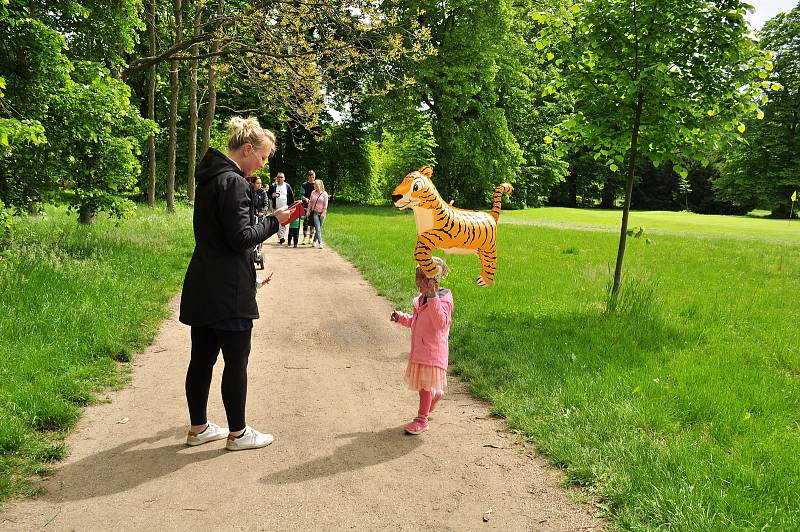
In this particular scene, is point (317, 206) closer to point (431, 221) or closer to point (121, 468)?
point (431, 221)

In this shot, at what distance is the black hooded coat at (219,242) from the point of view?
3.96 metres

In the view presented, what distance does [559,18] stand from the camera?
8227 millimetres

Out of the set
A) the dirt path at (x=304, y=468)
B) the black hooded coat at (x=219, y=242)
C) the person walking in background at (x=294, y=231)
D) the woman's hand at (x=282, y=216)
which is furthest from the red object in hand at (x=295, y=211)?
the person walking in background at (x=294, y=231)

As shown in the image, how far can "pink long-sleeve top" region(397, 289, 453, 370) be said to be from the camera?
4688mm

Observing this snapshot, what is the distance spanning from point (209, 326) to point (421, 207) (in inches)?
88.9

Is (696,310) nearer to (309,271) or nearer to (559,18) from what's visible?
(559,18)

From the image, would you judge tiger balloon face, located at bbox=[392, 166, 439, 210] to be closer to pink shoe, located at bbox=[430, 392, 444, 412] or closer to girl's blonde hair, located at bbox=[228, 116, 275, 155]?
girl's blonde hair, located at bbox=[228, 116, 275, 155]

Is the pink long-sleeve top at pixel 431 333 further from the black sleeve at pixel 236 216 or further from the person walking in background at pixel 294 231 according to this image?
the person walking in background at pixel 294 231

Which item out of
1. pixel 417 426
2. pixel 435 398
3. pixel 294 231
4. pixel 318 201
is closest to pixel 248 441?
pixel 417 426

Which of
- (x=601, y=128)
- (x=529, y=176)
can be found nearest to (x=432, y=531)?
(x=601, y=128)

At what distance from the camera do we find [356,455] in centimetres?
433

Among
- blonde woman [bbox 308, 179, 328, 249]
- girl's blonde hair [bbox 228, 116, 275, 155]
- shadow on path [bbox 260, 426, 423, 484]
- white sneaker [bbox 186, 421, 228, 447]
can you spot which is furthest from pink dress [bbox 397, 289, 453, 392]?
blonde woman [bbox 308, 179, 328, 249]

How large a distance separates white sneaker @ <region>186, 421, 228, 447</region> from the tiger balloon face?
8.21 ft

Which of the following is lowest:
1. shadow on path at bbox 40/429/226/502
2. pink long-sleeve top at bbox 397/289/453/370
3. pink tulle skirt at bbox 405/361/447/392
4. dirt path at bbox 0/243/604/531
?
shadow on path at bbox 40/429/226/502
